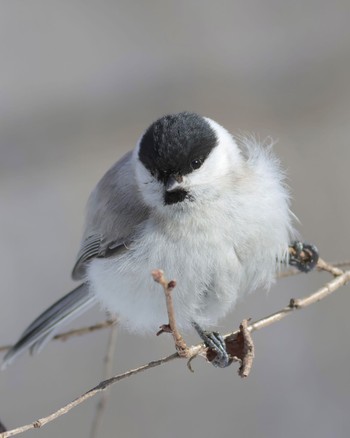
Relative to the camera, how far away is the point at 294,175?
295 centimetres

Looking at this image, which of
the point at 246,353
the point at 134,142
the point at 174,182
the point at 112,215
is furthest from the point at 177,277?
the point at 134,142

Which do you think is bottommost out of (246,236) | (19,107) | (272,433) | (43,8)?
(272,433)

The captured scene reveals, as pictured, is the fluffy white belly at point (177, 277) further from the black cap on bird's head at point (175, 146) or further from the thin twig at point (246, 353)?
the thin twig at point (246, 353)

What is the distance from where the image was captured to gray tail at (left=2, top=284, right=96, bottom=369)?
1.92m

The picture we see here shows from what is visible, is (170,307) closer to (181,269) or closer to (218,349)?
(218,349)

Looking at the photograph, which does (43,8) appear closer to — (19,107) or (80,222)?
(19,107)

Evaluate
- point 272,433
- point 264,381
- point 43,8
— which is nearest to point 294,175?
point 264,381

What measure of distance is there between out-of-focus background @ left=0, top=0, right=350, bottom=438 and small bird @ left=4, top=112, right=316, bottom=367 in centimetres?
77

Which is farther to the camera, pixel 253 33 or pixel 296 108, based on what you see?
pixel 253 33

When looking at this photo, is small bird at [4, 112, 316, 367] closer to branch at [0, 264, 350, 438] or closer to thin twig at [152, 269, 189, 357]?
branch at [0, 264, 350, 438]

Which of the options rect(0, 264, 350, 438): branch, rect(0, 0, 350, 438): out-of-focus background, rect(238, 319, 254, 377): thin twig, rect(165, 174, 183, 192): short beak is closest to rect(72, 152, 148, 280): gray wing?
rect(165, 174, 183, 192): short beak

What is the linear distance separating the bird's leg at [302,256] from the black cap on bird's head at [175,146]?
0.35 meters

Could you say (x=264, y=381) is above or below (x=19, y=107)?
below

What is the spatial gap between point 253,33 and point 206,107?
21.4 inches
